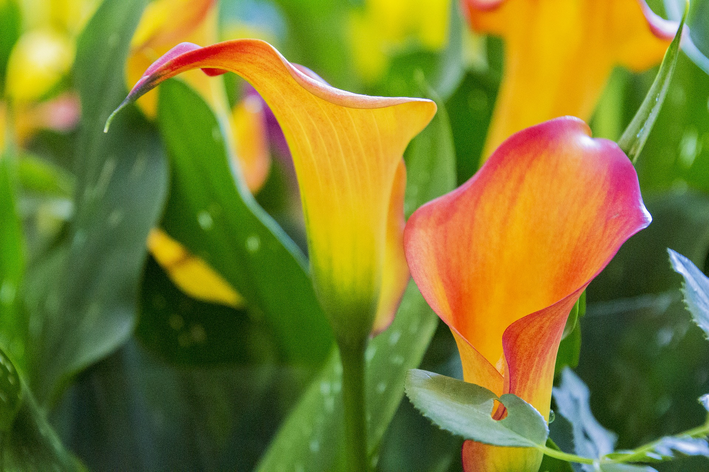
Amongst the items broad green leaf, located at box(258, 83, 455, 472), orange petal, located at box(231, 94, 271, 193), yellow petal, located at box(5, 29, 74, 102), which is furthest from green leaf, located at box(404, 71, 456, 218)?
yellow petal, located at box(5, 29, 74, 102)

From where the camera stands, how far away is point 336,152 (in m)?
0.11

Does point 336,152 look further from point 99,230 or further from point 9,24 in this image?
point 9,24

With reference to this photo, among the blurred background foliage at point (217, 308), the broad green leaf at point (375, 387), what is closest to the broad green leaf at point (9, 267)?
the blurred background foliage at point (217, 308)

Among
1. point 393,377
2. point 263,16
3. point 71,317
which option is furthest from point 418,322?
point 263,16

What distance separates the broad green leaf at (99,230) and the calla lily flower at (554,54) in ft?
0.37

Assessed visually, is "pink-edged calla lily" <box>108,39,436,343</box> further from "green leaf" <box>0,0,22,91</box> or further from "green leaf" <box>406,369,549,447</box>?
"green leaf" <box>0,0,22,91</box>

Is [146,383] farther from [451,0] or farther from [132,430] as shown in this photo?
[451,0]

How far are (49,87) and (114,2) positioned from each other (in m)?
0.24

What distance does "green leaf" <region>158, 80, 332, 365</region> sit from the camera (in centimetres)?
19

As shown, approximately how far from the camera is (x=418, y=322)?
150mm

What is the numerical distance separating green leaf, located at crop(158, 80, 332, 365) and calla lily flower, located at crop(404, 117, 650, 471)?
0.31ft

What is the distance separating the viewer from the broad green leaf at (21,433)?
13 centimetres

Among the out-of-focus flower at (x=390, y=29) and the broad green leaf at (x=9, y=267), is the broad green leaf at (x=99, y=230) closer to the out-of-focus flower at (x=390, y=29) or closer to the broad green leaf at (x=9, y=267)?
the broad green leaf at (x=9, y=267)

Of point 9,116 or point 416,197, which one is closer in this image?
point 416,197
